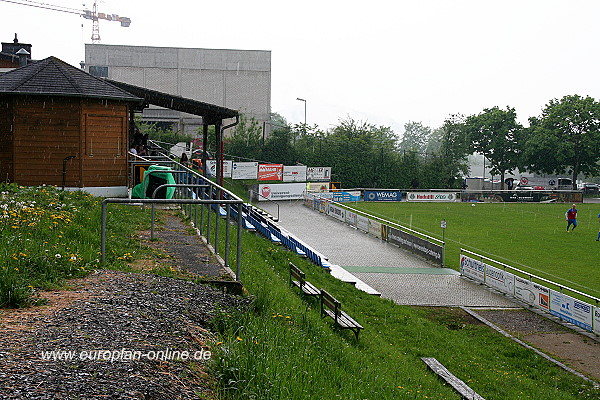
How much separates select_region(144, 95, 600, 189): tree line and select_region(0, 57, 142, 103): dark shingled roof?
44858mm

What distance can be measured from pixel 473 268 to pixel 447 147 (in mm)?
58126

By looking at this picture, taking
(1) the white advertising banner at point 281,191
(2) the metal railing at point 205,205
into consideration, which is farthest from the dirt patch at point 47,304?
(1) the white advertising banner at point 281,191

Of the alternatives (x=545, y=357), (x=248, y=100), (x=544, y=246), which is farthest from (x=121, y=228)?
(x=248, y=100)

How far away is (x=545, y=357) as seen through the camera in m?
15.7

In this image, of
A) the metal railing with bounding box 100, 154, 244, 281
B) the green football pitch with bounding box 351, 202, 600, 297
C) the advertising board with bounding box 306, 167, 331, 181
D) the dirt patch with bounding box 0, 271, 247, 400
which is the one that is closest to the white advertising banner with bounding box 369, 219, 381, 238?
the green football pitch with bounding box 351, 202, 600, 297

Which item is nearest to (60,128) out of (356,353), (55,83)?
(55,83)

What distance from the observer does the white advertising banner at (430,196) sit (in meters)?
61.2

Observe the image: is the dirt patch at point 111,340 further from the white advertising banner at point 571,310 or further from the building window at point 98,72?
the building window at point 98,72

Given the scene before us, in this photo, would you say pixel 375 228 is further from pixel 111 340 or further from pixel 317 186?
pixel 111 340

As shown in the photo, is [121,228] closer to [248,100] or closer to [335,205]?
[335,205]

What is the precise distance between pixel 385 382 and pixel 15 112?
44.5 feet

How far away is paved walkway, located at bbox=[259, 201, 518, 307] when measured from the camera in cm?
2216

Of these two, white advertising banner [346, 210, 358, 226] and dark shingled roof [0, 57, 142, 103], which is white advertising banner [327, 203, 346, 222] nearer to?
white advertising banner [346, 210, 358, 226]

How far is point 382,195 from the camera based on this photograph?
197ft
